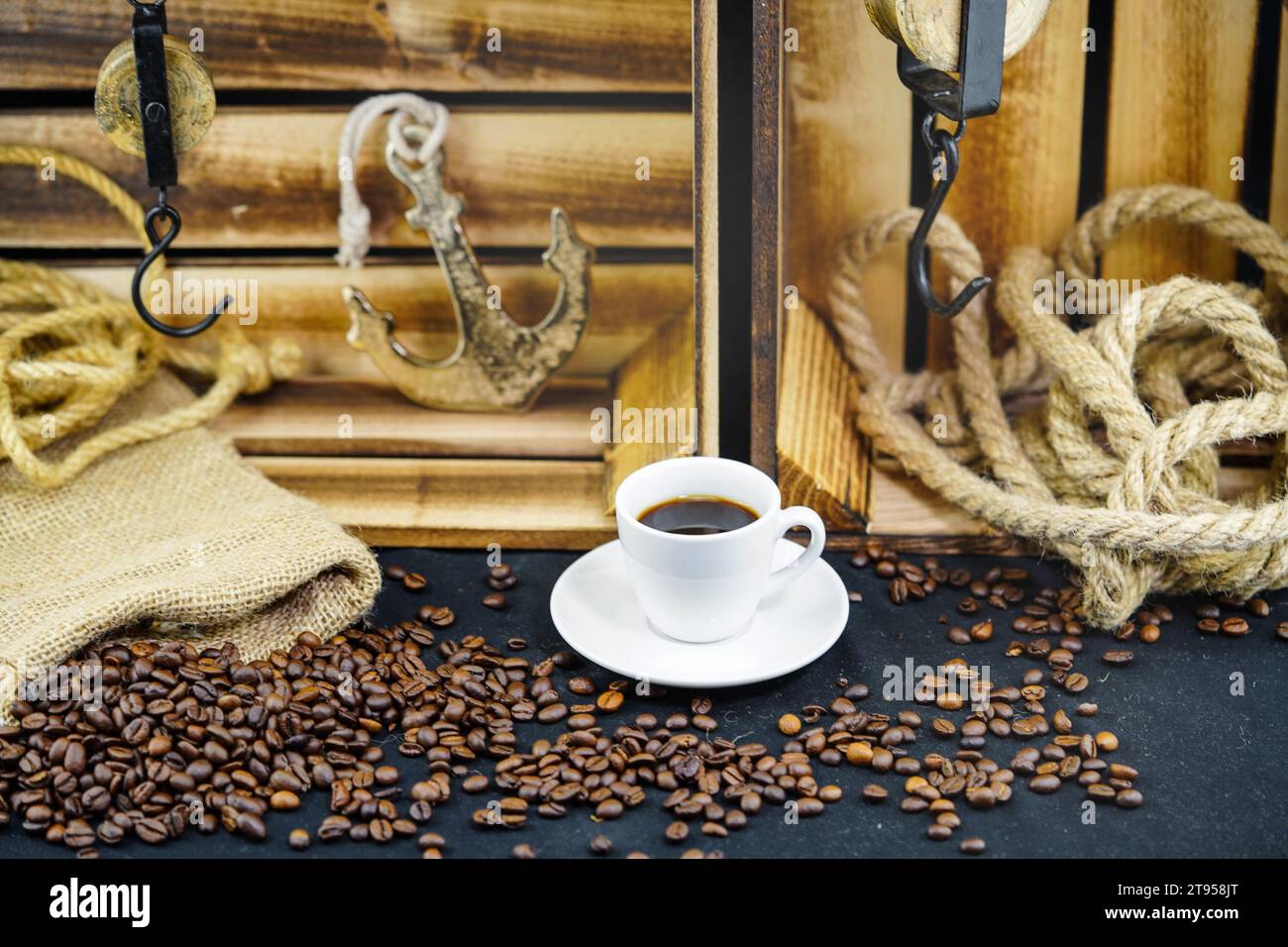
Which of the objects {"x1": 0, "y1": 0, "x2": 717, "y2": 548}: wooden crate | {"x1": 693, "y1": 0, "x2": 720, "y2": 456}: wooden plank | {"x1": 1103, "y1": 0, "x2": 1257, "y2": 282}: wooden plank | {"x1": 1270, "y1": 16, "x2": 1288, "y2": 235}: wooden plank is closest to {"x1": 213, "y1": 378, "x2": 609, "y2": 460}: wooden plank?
{"x1": 0, "y1": 0, "x2": 717, "y2": 548}: wooden crate

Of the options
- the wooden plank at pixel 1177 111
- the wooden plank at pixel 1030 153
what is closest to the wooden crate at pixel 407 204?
the wooden plank at pixel 1030 153

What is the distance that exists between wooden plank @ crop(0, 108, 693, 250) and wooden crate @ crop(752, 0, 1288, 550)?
0.55 feet

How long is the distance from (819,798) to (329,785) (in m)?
0.41

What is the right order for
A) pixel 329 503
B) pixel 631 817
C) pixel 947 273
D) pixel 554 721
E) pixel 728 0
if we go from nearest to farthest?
pixel 631 817, pixel 554 721, pixel 728 0, pixel 329 503, pixel 947 273

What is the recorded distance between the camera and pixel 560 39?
58.7 inches

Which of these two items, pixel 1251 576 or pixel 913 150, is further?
pixel 913 150

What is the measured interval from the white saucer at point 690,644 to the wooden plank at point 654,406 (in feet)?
0.45

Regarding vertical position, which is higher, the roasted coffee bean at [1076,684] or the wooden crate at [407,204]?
the wooden crate at [407,204]

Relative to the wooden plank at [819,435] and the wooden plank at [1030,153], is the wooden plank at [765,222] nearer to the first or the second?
the wooden plank at [819,435]

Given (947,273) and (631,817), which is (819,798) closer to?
(631,817)

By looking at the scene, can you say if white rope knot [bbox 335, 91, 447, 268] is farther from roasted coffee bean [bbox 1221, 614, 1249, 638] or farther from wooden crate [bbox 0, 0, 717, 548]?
roasted coffee bean [bbox 1221, 614, 1249, 638]

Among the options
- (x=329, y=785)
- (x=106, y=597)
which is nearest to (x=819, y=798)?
(x=329, y=785)

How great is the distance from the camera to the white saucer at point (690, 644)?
120 centimetres

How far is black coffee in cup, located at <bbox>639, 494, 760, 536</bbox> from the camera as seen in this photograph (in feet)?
4.12
